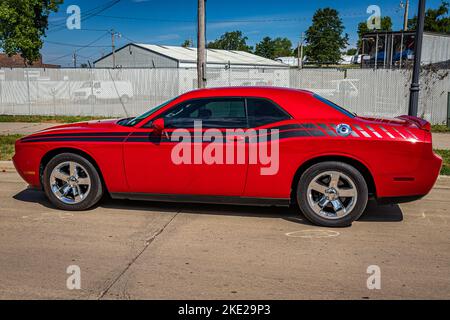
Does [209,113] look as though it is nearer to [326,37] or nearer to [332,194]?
[332,194]

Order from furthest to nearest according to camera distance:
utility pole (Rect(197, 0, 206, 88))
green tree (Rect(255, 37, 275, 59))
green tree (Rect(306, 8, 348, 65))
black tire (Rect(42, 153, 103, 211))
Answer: green tree (Rect(255, 37, 275, 59)) < green tree (Rect(306, 8, 348, 65)) < utility pole (Rect(197, 0, 206, 88)) < black tire (Rect(42, 153, 103, 211))

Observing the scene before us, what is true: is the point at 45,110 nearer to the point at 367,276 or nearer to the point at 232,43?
the point at 367,276

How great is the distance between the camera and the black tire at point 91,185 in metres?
5.43

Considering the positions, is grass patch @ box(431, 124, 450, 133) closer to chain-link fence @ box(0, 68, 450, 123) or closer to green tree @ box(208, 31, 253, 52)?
chain-link fence @ box(0, 68, 450, 123)

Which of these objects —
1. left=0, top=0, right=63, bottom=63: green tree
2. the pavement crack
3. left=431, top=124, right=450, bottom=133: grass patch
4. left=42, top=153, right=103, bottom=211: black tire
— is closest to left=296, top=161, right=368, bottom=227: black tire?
the pavement crack

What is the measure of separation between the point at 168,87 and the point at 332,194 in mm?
13078

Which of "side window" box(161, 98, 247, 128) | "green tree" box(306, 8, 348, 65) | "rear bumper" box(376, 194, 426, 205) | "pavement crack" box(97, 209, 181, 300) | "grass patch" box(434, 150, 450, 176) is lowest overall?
"pavement crack" box(97, 209, 181, 300)

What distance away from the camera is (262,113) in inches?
200

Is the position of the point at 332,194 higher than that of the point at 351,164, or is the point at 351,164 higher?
the point at 351,164

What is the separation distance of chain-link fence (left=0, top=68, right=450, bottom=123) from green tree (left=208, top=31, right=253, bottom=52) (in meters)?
88.0

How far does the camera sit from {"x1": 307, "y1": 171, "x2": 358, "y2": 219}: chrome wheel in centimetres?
489

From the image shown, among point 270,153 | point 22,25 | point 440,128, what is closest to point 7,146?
point 270,153

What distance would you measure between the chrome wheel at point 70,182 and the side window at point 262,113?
215 centimetres

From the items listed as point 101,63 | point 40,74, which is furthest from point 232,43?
point 40,74
